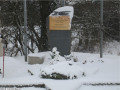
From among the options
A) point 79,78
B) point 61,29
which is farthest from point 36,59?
point 79,78

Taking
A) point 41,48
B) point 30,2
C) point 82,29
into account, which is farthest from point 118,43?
point 30,2

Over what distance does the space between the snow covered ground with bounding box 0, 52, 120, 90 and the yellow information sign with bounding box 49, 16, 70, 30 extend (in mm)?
1202

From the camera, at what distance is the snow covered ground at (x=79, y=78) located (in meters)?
6.05

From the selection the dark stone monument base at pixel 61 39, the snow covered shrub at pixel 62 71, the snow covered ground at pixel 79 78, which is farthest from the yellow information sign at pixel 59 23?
the snow covered shrub at pixel 62 71

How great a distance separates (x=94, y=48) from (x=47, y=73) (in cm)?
Result: 540

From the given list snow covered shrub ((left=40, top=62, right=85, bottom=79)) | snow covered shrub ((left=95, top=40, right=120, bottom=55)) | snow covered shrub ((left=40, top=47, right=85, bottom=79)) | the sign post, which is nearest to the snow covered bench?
the sign post

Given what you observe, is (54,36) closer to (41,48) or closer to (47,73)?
(47,73)

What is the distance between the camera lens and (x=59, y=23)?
840 centimetres

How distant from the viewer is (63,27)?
27.6ft

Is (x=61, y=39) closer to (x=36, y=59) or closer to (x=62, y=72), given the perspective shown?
(x=36, y=59)

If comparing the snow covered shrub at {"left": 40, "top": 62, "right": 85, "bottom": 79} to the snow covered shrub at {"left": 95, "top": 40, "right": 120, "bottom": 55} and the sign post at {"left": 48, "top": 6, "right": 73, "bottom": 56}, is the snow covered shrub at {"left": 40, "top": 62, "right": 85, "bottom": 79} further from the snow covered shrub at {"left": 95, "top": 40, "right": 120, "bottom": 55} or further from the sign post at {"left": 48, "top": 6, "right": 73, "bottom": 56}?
the snow covered shrub at {"left": 95, "top": 40, "right": 120, "bottom": 55}

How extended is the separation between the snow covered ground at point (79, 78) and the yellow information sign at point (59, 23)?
3.94 ft

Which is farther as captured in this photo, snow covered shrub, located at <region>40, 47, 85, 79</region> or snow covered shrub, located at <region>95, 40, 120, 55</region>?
snow covered shrub, located at <region>95, 40, 120, 55</region>

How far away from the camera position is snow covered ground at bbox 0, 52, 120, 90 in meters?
6.05
